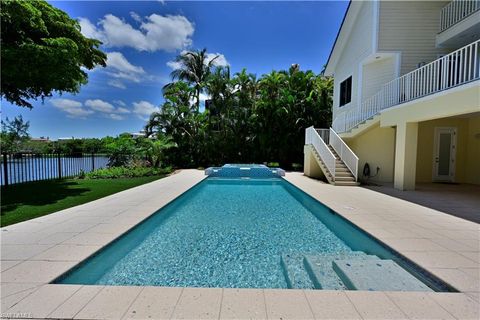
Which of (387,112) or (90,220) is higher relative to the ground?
(387,112)

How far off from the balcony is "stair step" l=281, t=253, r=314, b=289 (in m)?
11.3

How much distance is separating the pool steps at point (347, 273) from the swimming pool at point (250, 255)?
12 mm

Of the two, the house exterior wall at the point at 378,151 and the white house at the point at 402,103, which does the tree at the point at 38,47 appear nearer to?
the white house at the point at 402,103

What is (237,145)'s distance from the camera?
20.1 meters

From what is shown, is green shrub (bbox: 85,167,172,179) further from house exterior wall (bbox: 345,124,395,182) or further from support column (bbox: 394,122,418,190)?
support column (bbox: 394,122,418,190)

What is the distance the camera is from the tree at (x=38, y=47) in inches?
264

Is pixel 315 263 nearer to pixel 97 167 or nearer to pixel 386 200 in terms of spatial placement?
pixel 386 200

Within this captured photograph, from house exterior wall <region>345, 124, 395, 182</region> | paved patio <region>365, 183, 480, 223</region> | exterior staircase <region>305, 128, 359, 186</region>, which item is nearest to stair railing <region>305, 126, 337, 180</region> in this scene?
exterior staircase <region>305, 128, 359, 186</region>

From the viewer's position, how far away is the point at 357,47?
13211mm

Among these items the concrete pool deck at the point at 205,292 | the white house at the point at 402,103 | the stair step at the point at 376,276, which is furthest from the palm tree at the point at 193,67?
the stair step at the point at 376,276

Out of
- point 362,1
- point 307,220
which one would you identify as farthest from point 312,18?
point 307,220

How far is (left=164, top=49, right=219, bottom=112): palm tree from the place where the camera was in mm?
21641

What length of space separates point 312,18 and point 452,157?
32.4ft

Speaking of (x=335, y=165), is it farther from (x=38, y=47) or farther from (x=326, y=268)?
(x=38, y=47)
